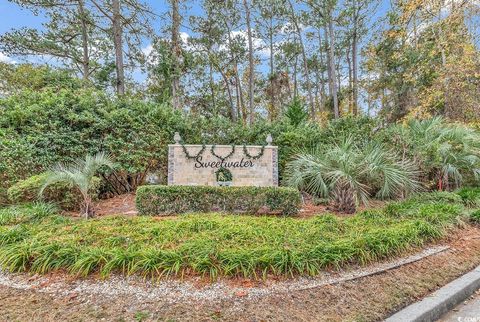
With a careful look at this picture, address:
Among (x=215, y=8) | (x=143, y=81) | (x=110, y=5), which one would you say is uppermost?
(x=215, y=8)

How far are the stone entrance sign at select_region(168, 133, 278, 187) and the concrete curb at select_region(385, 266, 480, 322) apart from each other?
15.0ft

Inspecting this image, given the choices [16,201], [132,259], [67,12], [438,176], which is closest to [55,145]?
[16,201]

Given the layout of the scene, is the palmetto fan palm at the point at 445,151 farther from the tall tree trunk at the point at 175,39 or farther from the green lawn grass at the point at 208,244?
the tall tree trunk at the point at 175,39

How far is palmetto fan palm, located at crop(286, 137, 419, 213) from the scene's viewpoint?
20.1 ft

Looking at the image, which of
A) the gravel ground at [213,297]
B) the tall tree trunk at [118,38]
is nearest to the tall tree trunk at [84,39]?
the tall tree trunk at [118,38]

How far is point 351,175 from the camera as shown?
6086 millimetres

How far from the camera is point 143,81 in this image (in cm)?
1830

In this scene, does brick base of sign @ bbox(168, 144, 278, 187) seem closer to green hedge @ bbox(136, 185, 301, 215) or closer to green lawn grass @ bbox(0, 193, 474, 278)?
green hedge @ bbox(136, 185, 301, 215)

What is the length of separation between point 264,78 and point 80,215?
2068cm

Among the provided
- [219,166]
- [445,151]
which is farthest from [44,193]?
[445,151]

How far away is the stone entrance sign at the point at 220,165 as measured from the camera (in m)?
7.03

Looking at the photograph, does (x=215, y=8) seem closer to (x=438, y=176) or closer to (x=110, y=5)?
(x=110, y=5)

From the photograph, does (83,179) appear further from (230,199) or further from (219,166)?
(219,166)

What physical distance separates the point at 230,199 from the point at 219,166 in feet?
4.45
